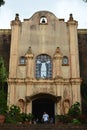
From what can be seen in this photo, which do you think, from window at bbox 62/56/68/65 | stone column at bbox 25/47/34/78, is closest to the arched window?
stone column at bbox 25/47/34/78

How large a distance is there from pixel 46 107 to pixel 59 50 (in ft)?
17.5

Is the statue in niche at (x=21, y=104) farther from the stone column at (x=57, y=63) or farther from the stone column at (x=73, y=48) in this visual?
the stone column at (x=73, y=48)

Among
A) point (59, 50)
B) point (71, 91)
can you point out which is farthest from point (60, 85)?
point (59, 50)

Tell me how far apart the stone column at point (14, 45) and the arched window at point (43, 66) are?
6.60ft

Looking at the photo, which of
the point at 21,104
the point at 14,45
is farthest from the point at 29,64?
the point at 21,104

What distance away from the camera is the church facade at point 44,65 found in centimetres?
2956

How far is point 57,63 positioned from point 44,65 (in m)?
1.25

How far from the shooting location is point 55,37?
1262 inches

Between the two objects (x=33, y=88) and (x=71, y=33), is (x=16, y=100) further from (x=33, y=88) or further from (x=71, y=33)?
(x=71, y=33)

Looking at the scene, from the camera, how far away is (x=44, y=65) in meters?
31.2

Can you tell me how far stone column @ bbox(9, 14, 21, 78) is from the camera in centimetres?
→ 3053

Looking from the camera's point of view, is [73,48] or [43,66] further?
[73,48]

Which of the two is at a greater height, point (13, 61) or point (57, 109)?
point (13, 61)

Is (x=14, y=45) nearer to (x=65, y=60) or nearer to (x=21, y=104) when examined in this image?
(x=65, y=60)
